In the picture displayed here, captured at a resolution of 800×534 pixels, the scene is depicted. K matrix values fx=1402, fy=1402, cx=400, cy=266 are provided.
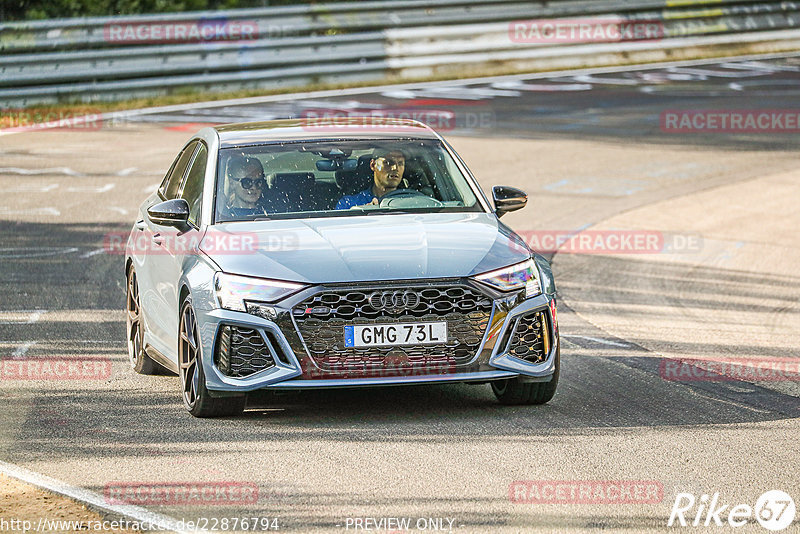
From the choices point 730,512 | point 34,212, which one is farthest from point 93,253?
point 730,512

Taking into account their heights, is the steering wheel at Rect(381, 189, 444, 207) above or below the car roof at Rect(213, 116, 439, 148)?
below

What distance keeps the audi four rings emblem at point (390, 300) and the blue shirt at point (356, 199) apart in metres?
1.33

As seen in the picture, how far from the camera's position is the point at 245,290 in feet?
24.9

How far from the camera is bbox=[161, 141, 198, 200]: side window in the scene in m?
9.60

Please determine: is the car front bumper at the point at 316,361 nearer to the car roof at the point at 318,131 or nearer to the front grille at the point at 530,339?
the front grille at the point at 530,339

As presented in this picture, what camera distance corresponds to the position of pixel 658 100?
26.3 metres

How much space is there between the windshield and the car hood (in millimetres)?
207

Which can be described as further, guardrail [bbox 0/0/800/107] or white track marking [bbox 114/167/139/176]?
guardrail [bbox 0/0/800/107]

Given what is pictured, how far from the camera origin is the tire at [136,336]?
30.7 ft
